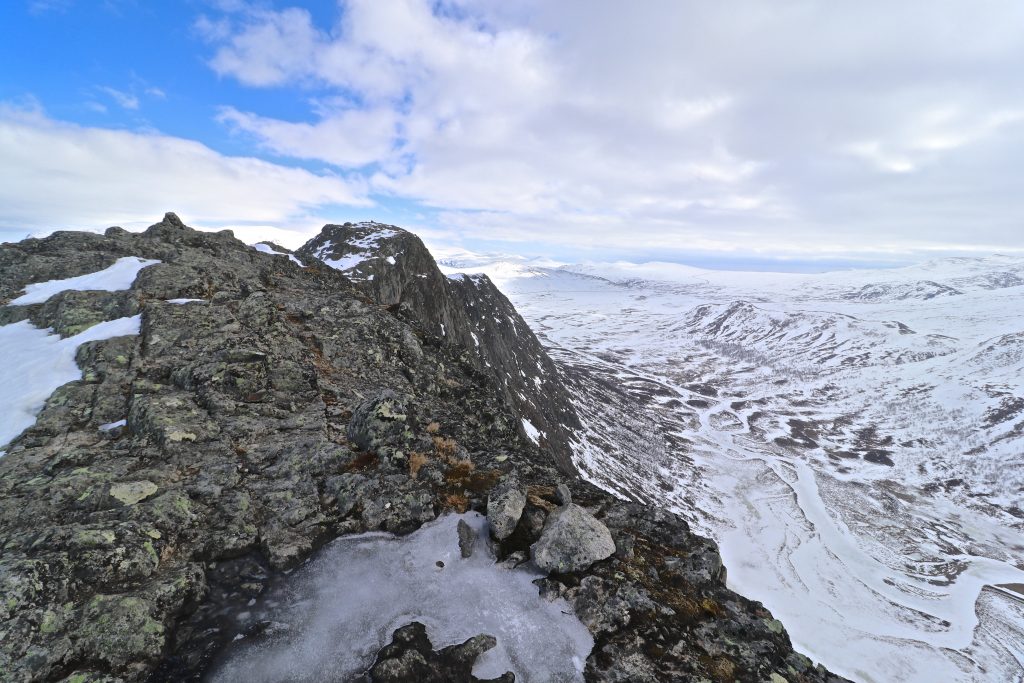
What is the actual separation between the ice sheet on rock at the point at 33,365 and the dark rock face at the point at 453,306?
3808 centimetres

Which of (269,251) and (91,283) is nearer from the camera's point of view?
(91,283)

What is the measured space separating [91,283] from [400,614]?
2586 cm

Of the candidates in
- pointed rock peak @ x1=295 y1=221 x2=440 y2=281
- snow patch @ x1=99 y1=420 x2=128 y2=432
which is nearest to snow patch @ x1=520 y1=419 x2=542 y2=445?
pointed rock peak @ x1=295 y1=221 x2=440 y2=281

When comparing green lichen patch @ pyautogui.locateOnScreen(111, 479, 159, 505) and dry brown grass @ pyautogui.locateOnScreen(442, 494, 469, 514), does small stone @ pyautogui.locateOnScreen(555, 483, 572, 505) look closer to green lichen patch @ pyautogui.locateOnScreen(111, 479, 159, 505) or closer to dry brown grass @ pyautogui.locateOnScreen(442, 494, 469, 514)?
dry brown grass @ pyautogui.locateOnScreen(442, 494, 469, 514)

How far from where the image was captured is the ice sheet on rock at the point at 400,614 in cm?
886

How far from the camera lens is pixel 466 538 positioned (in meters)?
12.5

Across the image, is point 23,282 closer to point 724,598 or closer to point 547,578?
point 547,578

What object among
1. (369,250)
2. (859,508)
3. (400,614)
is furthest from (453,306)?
(859,508)

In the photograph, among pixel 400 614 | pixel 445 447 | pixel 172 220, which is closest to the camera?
pixel 400 614

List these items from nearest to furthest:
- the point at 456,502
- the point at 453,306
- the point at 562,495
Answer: the point at 456,502, the point at 562,495, the point at 453,306

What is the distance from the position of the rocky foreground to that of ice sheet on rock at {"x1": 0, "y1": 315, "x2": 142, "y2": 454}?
1.85ft

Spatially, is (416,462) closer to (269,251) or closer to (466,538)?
(466,538)

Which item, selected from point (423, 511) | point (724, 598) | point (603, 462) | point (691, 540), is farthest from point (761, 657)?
point (603, 462)

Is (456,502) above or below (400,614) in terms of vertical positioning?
above
